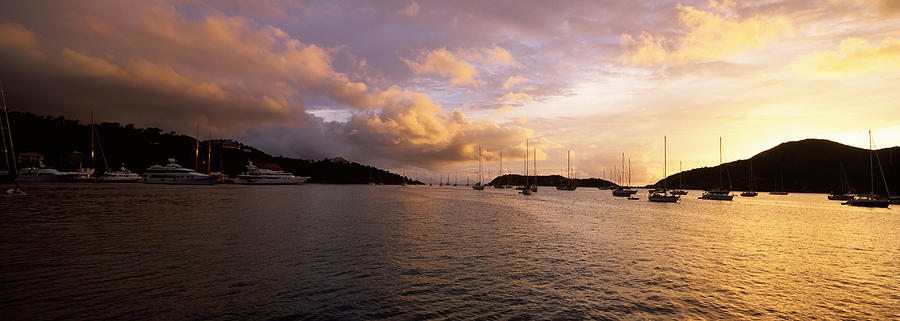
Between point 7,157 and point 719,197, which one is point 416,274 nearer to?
point 7,157

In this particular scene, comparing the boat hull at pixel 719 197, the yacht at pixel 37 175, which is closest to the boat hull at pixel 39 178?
the yacht at pixel 37 175

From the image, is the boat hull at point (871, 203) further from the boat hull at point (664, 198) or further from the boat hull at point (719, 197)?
the boat hull at point (664, 198)

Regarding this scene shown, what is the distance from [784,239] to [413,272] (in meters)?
41.1

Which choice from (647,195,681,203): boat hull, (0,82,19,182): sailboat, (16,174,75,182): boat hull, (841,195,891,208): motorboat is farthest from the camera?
(16,174,75,182): boat hull

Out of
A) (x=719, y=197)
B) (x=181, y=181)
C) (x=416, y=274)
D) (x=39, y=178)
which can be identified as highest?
(x=39, y=178)

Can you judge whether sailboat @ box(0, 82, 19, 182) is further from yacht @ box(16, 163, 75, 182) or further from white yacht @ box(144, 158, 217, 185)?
white yacht @ box(144, 158, 217, 185)

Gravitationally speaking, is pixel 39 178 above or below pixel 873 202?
above

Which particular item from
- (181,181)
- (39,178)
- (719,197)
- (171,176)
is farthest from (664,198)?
(39,178)

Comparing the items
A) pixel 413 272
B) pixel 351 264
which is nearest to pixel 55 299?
pixel 351 264

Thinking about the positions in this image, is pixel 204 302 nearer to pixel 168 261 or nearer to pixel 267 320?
pixel 267 320

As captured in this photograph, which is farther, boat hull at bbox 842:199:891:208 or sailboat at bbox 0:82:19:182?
boat hull at bbox 842:199:891:208

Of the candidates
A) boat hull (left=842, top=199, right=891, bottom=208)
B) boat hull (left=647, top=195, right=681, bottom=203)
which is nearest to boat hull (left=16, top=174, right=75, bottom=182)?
boat hull (left=647, top=195, right=681, bottom=203)

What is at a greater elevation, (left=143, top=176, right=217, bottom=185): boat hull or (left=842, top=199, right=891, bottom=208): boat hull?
(left=143, top=176, right=217, bottom=185): boat hull

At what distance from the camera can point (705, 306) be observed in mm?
16766
